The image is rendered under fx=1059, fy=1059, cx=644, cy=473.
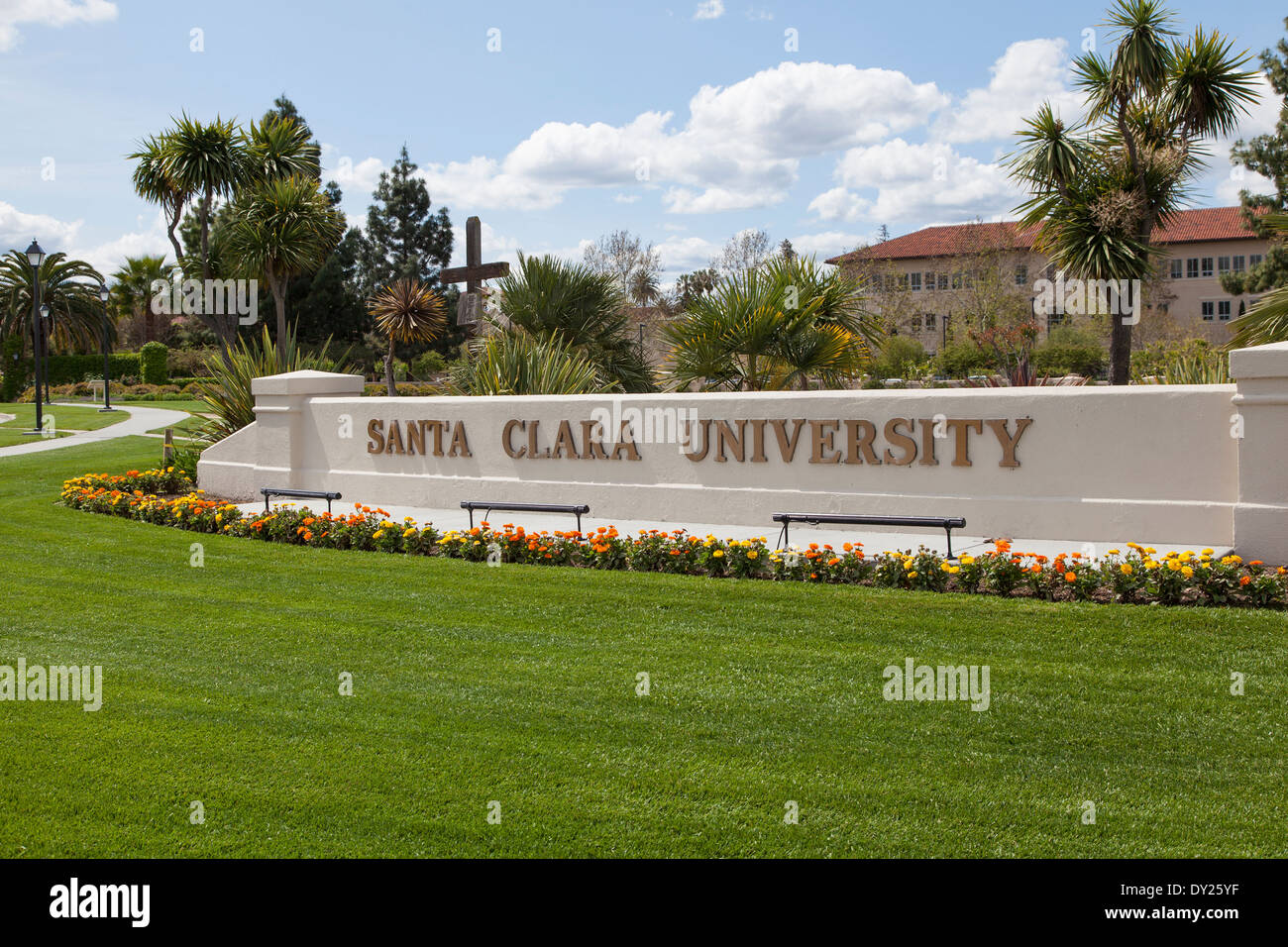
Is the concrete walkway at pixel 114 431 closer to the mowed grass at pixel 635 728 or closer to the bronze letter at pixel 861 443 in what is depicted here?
the mowed grass at pixel 635 728

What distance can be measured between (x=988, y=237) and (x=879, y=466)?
51.9 meters

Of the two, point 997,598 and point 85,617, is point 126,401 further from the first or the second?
point 997,598

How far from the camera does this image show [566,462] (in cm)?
1177

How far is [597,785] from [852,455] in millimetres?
5936

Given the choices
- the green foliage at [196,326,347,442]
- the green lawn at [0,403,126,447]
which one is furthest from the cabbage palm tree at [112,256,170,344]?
the green foliage at [196,326,347,442]

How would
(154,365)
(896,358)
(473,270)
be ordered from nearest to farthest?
(473,270) < (896,358) < (154,365)

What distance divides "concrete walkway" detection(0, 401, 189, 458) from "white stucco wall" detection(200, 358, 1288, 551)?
12864mm

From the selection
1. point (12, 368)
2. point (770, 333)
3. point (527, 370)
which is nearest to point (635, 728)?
point (770, 333)

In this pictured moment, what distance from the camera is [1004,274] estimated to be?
2188 inches

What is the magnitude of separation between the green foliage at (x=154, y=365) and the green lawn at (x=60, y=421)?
13.2 metres

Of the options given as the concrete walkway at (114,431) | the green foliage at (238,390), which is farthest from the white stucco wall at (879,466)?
the concrete walkway at (114,431)

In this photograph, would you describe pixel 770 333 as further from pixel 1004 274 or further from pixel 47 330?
pixel 47 330

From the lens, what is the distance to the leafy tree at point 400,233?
5428cm
